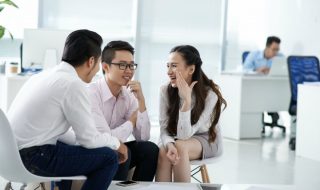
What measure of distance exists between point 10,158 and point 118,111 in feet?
3.12

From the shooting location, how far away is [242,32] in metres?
8.34

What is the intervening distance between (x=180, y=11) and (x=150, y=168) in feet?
17.1

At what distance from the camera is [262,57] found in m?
7.17

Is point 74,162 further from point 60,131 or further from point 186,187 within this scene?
point 186,187

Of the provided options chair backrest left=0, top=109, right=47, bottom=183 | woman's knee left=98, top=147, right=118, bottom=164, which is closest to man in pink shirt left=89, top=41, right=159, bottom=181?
woman's knee left=98, top=147, right=118, bottom=164

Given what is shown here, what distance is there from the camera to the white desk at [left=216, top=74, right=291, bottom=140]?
21.5ft

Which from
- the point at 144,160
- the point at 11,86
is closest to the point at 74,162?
the point at 144,160

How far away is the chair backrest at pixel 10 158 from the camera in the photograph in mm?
2168

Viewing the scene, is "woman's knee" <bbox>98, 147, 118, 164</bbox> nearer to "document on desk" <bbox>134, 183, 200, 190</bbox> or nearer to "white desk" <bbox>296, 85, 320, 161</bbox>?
"document on desk" <bbox>134, 183, 200, 190</bbox>

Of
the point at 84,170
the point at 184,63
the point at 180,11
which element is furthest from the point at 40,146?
the point at 180,11

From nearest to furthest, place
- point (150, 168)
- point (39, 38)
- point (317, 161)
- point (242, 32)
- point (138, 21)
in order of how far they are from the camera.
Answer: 1. point (150, 168)
2. point (39, 38)
3. point (317, 161)
4. point (138, 21)
5. point (242, 32)

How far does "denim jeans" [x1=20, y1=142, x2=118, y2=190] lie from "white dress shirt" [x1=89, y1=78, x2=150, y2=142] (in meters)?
0.44

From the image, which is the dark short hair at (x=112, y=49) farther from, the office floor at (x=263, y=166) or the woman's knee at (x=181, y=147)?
the office floor at (x=263, y=166)

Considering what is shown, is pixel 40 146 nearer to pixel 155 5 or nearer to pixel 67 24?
pixel 67 24
